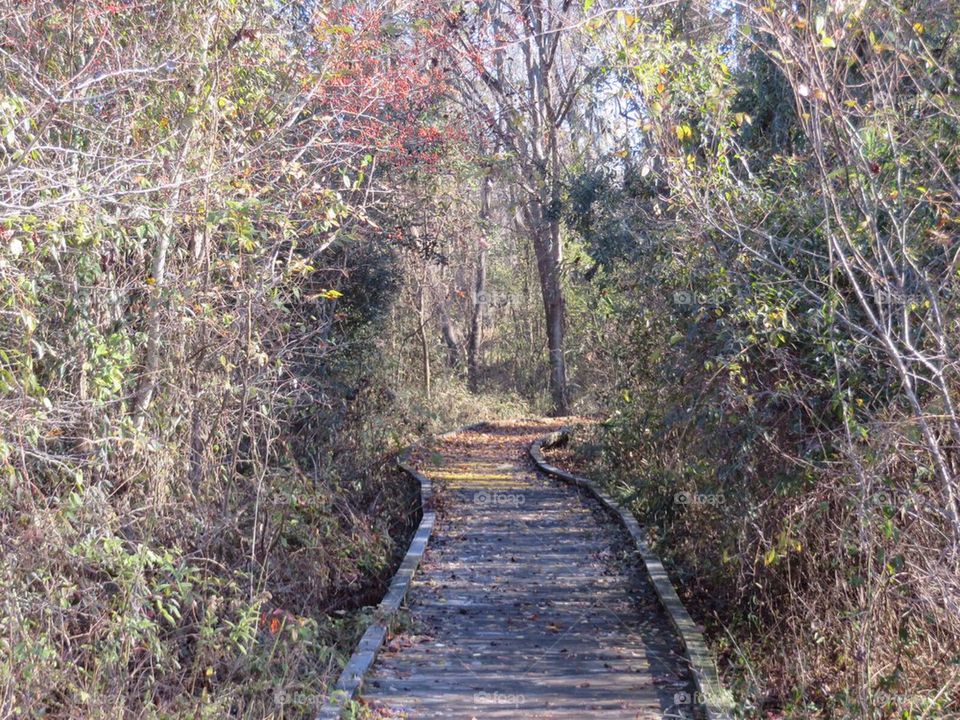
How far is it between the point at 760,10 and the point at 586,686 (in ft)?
15.5

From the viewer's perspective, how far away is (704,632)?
8719 millimetres

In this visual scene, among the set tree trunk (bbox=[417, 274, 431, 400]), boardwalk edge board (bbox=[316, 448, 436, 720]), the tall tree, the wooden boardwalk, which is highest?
the tall tree

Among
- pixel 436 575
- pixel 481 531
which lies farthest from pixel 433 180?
pixel 436 575

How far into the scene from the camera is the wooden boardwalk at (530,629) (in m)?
7.04

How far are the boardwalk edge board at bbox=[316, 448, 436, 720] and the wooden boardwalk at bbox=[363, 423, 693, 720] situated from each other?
130 mm

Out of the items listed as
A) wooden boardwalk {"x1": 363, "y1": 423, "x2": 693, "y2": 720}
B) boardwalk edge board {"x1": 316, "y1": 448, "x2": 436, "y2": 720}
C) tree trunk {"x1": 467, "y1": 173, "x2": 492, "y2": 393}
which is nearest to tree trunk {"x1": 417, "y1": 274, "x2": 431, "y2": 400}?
tree trunk {"x1": 467, "y1": 173, "x2": 492, "y2": 393}

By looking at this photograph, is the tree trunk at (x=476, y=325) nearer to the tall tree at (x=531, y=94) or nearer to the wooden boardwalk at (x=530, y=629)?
the tall tree at (x=531, y=94)

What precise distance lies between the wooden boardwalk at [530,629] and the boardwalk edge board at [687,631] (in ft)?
0.49

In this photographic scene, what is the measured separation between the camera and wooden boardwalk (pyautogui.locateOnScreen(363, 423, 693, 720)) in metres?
7.04

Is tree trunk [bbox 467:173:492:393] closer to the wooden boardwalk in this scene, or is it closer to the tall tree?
the tall tree

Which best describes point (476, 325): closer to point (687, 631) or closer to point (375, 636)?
point (375, 636)

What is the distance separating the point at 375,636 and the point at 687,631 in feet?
8.25

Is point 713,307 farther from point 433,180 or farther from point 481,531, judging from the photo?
point 433,180

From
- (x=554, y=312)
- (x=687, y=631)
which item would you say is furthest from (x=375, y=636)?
(x=554, y=312)
